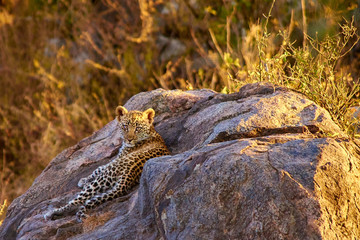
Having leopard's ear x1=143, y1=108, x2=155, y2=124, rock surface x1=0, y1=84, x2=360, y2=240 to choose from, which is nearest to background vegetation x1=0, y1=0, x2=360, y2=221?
leopard's ear x1=143, y1=108, x2=155, y2=124

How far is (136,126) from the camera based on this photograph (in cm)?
783

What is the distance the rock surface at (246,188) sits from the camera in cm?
471

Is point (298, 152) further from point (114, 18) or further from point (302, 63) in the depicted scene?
point (114, 18)

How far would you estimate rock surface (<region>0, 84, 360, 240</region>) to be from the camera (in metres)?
4.71

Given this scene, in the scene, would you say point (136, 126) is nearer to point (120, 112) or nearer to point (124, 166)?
point (120, 112)

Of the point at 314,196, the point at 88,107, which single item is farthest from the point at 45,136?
the point at 314,196

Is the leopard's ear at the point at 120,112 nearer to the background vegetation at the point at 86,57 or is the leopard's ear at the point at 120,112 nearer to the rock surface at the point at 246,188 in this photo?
the rock surface at the point at 246,188

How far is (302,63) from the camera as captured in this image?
7.92 meters

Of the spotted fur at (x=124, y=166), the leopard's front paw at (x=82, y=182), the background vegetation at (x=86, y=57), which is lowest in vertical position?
the background vegetation at (x=86, y=57)

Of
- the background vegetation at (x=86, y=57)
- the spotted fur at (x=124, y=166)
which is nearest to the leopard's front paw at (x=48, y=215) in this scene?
the spotted fur at (x=124, y=166)

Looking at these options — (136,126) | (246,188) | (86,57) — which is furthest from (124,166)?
(86,57)

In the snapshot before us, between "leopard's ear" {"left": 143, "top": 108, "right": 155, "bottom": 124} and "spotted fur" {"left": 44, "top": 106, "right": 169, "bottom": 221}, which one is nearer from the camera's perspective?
"spotted fur" {"left": 44, "top": 106, "right": 169, "bottom": 221}

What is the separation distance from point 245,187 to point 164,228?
81 centimetres

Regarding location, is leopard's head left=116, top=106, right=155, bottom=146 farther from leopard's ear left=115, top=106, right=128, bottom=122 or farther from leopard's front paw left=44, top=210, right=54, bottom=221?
leopard's front paw left=44, top=210, right=54, bottom=221
